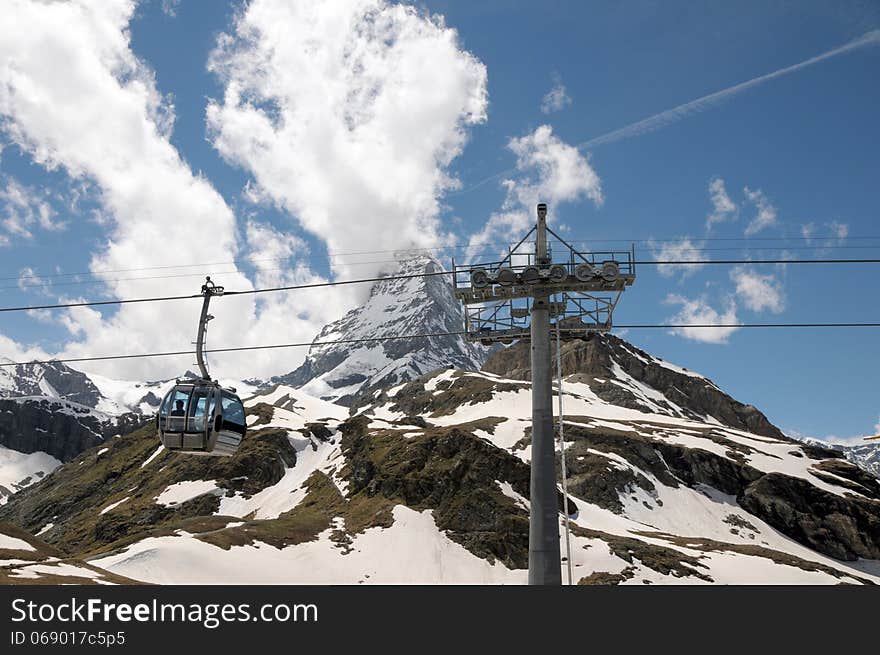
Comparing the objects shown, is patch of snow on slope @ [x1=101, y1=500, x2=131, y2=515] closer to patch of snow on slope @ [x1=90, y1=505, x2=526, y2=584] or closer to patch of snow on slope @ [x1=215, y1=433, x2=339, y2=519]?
patch of snow on slope @ [x1=215, y1=433, x2=339, y2=519]

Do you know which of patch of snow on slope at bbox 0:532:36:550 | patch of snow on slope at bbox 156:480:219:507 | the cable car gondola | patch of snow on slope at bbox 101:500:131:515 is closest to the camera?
the cable car gondola

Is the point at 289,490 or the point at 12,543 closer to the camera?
the point at 12,543

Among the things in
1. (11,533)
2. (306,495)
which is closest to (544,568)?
(11,533)

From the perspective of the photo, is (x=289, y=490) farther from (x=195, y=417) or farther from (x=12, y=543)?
(x=195, y=417)

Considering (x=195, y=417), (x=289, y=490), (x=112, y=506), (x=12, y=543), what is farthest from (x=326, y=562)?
(x=112, y=506)

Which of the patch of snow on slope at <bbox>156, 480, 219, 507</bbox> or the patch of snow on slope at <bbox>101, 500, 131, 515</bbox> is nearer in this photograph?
the patch of snow on slope at <bbox>156, 480, 219, 507</bbox>

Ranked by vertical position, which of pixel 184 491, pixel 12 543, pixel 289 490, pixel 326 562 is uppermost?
pixel 184 491

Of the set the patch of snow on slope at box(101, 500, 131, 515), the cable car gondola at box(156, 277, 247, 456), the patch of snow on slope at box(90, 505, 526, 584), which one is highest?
the patch of snow on slope at box(101, 500, 131, 515)

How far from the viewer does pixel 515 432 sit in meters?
144

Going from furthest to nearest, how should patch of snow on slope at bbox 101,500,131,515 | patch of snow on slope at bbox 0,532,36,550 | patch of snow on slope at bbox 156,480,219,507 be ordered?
patch of snow on slope at bbox 101,500,131,515
patch of snow on slope at bbox 156,480,219,507
patch of snow on slope at bbox 0,532,36,550

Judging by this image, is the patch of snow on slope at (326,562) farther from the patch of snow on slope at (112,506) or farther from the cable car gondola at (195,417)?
the patch of snow on slope at (112,506)

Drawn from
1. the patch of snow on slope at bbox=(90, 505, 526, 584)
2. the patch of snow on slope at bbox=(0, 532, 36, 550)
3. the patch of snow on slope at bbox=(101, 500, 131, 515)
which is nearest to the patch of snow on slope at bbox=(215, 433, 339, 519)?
the patch of snow on slope at bbox=(101, 500, 131, 515)

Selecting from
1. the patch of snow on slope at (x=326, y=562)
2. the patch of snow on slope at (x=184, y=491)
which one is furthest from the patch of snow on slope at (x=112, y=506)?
the patch of snow on slope at (x=326, y=562)
